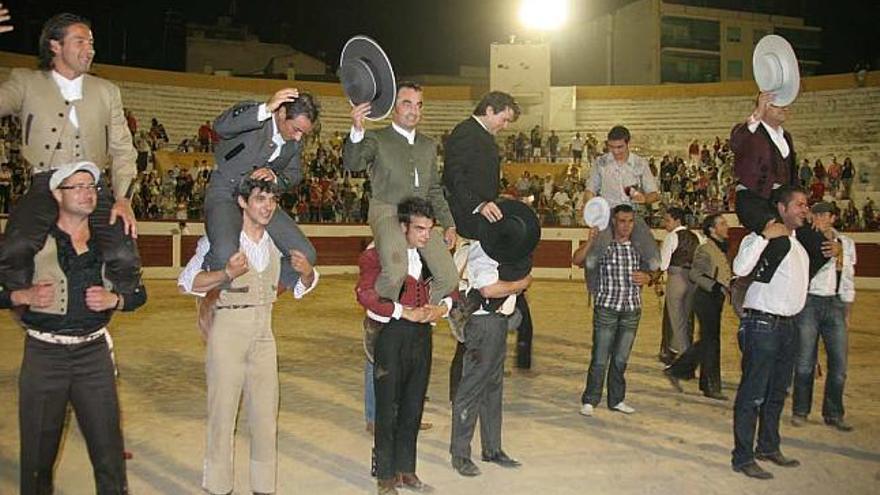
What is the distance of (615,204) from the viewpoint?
798cm

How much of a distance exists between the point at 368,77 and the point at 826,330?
410cm

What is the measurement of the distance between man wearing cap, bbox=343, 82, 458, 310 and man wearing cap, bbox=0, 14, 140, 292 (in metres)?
1.32

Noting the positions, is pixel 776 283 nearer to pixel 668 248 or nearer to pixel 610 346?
pixel 610 346

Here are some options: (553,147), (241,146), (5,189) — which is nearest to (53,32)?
(241,146)

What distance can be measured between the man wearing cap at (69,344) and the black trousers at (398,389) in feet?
4.47

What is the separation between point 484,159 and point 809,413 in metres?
3.43

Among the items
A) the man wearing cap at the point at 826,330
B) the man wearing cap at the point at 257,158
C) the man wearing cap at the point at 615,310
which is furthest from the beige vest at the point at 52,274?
the man wearing cap at the point at 826,330

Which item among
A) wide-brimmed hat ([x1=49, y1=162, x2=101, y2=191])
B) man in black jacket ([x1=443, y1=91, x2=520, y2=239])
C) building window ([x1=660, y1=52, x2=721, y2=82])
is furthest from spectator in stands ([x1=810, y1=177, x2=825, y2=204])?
wide-brimmed hat ([x1=49, y1=162, x2=101, y2=191])

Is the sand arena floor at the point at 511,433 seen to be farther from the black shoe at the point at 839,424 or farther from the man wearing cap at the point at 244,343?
the man wearing cap at the point at 244,343

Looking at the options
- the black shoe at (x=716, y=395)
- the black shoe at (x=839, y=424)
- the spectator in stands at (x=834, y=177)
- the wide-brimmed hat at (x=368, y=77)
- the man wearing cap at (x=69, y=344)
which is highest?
the spectator in stands at (x=834, y=177)

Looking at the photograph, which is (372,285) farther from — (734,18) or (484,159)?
(734,18)

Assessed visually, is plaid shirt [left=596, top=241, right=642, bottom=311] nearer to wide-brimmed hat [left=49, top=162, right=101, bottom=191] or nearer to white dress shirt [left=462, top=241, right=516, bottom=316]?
white dress shirt [left=462, top=241, right=516, bottom=316]

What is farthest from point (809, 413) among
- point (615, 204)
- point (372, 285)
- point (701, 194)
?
point (701, 194)

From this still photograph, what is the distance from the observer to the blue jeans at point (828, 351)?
6.96 meters
